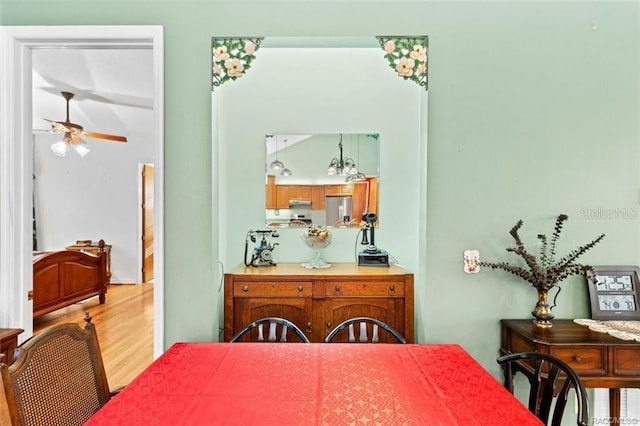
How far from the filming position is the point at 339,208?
2875 mm

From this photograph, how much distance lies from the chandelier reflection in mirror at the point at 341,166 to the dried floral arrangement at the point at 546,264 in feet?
4.32

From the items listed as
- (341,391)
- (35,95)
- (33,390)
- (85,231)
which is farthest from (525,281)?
(85,231)

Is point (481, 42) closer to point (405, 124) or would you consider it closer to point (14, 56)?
point (405, 124)

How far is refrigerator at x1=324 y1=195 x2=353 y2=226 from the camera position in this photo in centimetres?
287

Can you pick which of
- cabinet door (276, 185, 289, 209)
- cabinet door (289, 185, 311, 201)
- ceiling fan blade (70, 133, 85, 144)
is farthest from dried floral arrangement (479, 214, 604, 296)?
ceiling fan blade (70, 133, 85, 144)

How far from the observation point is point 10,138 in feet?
6.16

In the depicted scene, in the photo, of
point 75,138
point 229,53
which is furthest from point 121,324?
point 229,53

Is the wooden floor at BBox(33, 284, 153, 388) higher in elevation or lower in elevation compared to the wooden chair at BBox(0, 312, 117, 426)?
lower

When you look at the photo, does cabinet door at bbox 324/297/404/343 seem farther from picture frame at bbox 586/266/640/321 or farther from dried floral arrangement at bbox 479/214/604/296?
picture frame at bbox 586/266/640/321

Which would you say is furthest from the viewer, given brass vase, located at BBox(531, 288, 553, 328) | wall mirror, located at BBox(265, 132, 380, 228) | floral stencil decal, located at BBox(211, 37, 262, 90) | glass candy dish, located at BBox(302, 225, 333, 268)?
wall mirror, located at BBox(265, 132, 380, 228)

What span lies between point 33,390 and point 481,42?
101 inches

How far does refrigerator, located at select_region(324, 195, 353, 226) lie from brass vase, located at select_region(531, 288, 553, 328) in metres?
1.47

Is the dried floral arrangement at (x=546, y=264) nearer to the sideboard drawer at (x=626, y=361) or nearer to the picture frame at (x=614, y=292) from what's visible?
the picture frame at (x=614, y=292)

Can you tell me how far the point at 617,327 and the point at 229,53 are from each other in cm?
258
